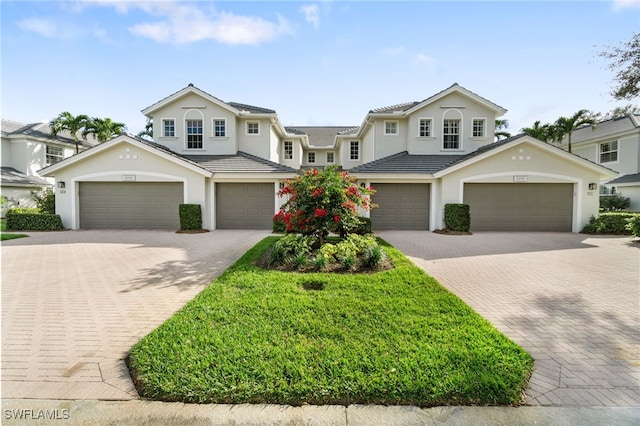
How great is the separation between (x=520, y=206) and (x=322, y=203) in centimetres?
1143

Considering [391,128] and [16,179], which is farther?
[16,179]

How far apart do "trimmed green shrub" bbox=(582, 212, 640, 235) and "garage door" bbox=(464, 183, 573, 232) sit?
0.82 metres

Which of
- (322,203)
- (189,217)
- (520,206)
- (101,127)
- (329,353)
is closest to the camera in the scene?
(329,353)

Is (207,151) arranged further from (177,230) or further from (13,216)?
(13,216)

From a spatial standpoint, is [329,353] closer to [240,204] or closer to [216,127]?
[240,204]

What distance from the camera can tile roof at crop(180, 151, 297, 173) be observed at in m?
14.9

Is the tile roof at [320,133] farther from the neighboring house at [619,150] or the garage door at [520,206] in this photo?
the neighboring house at [619,150]

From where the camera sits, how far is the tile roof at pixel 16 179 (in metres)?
20.1

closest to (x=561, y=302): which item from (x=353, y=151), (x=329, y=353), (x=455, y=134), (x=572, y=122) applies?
(x=329, y=353)

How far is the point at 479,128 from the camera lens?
17.4 meters

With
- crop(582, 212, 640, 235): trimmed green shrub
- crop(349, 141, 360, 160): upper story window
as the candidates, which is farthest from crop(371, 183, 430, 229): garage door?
crop(349, 141, 360, 160): upper story window

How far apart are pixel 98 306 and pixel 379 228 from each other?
12.2 meters

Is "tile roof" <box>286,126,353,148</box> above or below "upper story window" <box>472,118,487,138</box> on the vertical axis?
above

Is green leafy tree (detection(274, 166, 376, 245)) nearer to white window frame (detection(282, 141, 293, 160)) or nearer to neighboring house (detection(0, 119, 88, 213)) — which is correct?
white window frame (detection(282, 141, 293, 160))
